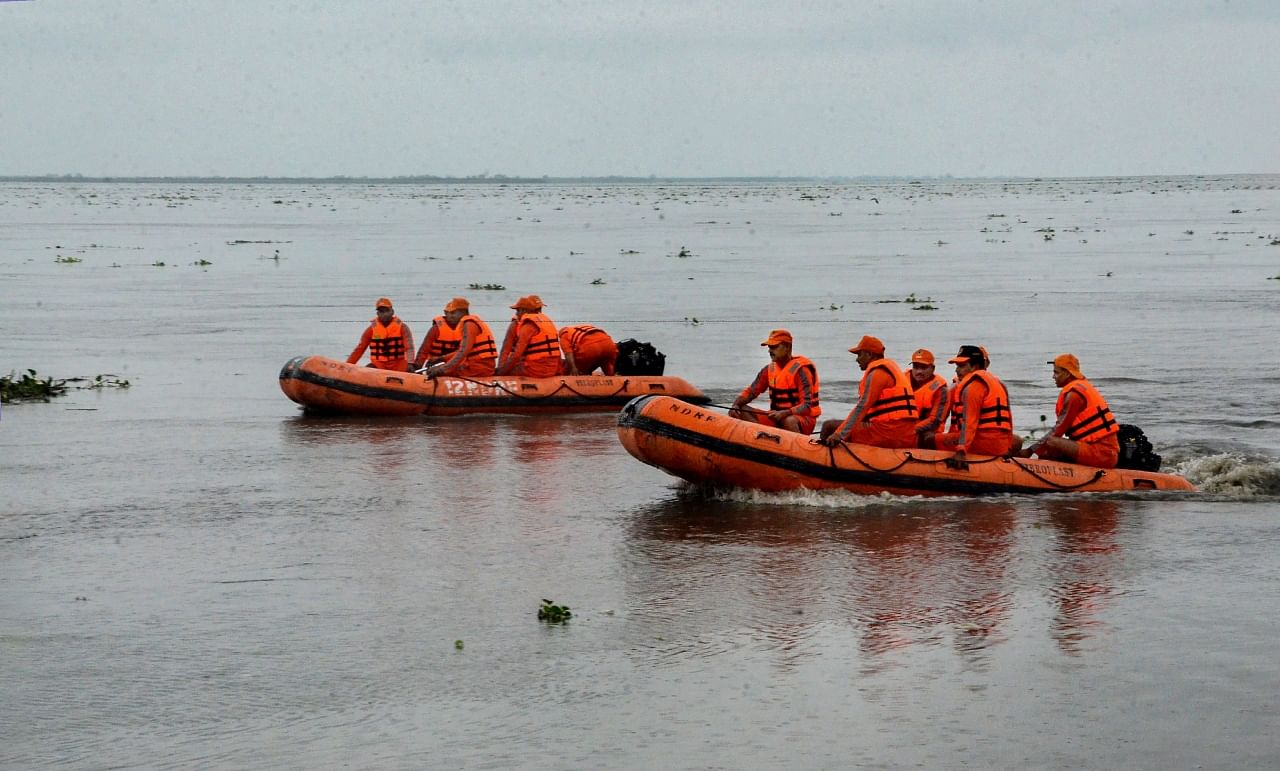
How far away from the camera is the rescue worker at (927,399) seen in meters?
16.0

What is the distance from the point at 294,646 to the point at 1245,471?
10081mm

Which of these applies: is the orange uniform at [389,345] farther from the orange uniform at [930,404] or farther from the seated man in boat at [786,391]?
the orange uniform at [930,404]

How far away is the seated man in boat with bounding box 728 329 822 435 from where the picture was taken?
1662 cm

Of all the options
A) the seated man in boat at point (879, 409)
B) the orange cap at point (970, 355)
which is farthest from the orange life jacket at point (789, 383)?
the orange cap at point (970, 355)

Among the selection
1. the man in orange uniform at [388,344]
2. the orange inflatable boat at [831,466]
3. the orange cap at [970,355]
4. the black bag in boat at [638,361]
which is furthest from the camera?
the man in orange uniform at [388,344]

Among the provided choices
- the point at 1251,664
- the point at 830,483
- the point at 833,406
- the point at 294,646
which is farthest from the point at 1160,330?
the point at 294,646

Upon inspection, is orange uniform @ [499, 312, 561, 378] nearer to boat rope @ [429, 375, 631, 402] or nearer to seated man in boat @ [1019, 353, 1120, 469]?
boat rope @ [429, 375, 631, 402]

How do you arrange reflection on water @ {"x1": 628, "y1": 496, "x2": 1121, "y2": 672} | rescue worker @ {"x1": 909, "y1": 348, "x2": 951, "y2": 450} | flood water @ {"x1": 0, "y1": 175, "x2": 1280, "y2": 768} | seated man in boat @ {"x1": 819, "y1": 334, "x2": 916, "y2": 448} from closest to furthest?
flood water @ {"x1": 0, "y1": 175, "x2": 1280, "y2": 768} < reflection on water @ {"x1": 628, "y1": 496, "x2": 1121, "y2": 672} < seated man in boat @ {"x1": 819, "y1": 334, "x2": 916, "y2": 448} < rescue worker @ {"x1": 909, "y1": 348, "x2": 951, "y2": 450}

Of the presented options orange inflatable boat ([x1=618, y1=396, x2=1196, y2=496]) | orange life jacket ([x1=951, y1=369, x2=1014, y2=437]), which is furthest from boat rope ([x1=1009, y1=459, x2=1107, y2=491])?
orange life jacket ([x1=951, y1=369, x2=1014, y2=437])

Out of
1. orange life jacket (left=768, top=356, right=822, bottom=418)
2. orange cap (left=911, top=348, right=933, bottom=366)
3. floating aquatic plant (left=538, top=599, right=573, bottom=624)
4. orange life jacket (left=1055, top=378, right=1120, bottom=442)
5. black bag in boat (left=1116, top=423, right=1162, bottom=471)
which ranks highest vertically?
orange cap (left=911, top=348, right=933, bottom=366)

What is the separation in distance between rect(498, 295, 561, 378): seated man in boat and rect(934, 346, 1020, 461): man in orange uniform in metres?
7.49

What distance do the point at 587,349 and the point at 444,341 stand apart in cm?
195

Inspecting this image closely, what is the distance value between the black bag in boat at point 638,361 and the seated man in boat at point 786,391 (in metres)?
5.34

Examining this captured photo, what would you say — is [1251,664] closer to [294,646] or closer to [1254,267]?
[294,646]
